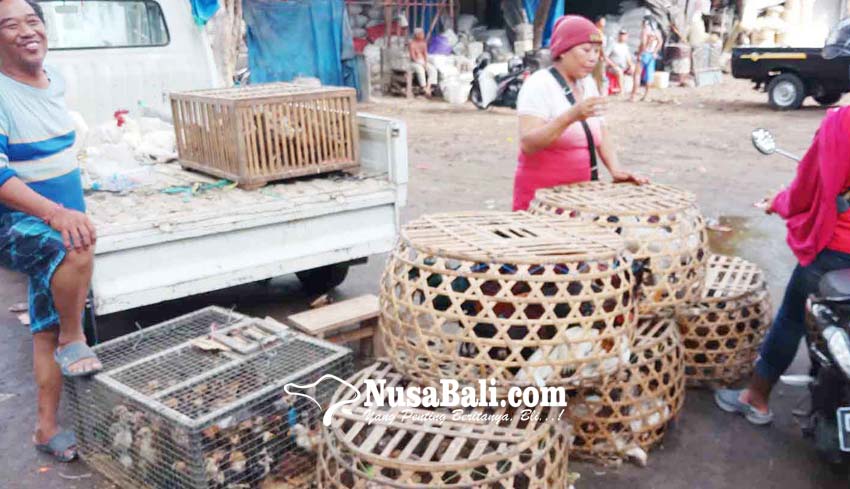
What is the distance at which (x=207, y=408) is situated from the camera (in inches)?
107

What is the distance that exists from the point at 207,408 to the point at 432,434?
0.81m

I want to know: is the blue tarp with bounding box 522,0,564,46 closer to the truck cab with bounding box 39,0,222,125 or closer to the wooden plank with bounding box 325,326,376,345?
the truck cab with bounding box 39,0,222,125

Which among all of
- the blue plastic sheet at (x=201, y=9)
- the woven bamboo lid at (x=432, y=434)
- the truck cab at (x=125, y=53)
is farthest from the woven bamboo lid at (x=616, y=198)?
the blue plastic sheet at (x=201, y=9)

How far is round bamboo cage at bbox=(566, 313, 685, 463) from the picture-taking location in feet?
9.77

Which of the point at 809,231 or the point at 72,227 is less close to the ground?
the point at 72,227

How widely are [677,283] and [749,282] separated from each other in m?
1.10

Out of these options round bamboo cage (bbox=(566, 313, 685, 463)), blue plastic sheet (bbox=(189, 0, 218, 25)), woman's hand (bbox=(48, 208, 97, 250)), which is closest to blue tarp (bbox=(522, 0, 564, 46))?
blue plastic sheet (bbox=(189, 0, 218, 25))

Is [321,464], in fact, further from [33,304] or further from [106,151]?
[106,151]

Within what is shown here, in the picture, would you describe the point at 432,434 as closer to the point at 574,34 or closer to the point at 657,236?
the point at 657,236

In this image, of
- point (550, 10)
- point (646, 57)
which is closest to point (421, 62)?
point (550, 10)

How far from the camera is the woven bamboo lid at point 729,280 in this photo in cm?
367

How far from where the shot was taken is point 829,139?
2.66 meters

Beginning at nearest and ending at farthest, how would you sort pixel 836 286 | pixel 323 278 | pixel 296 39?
→ pixel 836 286, pixel 323 278, pixel 296 39

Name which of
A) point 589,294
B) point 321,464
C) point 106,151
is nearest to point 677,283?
point 589,294
